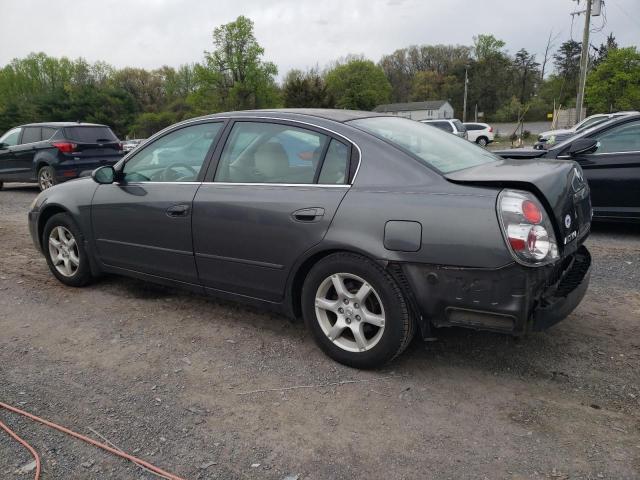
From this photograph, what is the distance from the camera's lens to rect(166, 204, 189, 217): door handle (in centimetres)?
372

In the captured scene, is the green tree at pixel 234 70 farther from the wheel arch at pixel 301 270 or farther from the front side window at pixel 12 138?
the wheel arch at pixel 301 270

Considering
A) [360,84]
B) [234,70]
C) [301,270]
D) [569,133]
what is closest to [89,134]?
[301,270]

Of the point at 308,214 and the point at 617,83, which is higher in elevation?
→ the point at 617,83

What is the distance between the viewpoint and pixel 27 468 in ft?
7.73

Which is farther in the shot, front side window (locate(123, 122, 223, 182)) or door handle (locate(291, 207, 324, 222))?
front side window (locate(123, 122, 223, 182))

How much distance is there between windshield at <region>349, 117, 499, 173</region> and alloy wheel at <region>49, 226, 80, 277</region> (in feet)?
9.48

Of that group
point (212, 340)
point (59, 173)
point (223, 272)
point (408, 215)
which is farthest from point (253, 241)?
point (59, 173)

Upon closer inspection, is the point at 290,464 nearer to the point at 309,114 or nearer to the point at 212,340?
the point at 212,340

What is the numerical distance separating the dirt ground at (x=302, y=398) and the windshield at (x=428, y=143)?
1210 mm

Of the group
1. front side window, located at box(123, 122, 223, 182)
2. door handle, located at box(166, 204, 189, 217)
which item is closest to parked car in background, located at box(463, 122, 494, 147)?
front side window, located at box(123, 122, 223, 182)

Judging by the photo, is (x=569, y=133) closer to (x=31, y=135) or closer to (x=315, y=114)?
(x=31, y=135)

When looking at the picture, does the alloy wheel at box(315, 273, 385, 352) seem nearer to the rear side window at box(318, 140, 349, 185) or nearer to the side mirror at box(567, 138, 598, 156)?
the rear side window at box(318, 140, 349, 185)

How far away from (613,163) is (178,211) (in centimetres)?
510

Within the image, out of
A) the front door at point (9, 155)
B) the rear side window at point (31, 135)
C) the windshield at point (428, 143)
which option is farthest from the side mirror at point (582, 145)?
the front door at point (9, 155)
